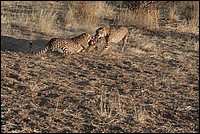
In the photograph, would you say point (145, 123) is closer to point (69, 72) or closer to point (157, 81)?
point (157, 81)

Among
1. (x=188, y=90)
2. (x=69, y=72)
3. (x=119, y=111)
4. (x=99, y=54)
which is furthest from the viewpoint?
(x=99, y=54)

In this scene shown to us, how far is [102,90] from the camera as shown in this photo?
6.48 meters

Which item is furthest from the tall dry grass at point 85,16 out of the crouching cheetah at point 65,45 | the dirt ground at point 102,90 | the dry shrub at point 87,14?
the crouching cheetah at point 65,45

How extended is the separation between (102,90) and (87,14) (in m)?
5.45

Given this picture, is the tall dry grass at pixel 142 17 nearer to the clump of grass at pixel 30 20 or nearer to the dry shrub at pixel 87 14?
the dry shrub at pixel 87 14

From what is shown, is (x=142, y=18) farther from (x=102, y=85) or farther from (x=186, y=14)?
(x=102, y=85)

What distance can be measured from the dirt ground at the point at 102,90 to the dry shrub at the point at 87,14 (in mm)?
2006

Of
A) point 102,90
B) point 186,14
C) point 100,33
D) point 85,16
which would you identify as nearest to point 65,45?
point 100,33

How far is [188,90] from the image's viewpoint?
6648 millimetres

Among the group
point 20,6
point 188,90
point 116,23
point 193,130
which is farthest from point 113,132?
point 20,6

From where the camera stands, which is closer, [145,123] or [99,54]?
[145,123]

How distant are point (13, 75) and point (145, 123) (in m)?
2.45

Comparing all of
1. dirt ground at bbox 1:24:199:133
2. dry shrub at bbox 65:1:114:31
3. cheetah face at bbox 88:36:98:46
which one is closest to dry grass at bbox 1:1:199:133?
dirt ground at bbox 1:24:199:133

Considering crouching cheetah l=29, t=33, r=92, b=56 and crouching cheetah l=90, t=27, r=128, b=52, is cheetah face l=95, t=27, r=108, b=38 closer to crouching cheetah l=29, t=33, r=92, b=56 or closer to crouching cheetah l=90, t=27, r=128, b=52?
crouching cheetah l=90, t=27, r=128, b=52
